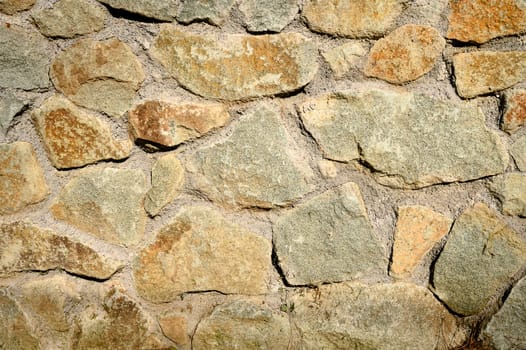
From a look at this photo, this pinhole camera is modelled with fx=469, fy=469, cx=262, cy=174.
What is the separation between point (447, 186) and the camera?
1.14 meters

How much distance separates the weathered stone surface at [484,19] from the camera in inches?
41.9

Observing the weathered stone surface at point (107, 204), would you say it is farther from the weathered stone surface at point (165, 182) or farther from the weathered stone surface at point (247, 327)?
the weathered stone surface at point (247, 327)

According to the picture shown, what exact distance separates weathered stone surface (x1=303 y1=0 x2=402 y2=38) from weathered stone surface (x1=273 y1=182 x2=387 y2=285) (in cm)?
36

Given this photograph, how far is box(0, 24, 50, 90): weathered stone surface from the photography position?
113 centimetres

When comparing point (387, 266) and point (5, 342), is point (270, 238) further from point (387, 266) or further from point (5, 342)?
point (5, 342)

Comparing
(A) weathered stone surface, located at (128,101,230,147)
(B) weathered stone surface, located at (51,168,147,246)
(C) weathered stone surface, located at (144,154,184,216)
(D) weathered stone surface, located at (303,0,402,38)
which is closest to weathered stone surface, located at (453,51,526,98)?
(D) weathered stone surface, located at (303,0,402,38)

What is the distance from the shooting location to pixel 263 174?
115cm

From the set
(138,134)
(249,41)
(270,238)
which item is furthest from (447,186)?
(138,134)

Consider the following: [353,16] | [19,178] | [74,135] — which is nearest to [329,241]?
[353,16]

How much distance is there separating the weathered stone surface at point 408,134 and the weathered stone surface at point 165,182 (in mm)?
336

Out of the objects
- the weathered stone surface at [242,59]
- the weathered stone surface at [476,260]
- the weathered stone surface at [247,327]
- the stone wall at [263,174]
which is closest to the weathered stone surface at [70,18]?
the stone wall at [263,174]

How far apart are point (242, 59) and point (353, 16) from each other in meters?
0.28

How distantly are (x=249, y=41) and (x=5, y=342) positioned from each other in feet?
3.34

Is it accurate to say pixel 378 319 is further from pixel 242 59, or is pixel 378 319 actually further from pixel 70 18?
pixel 70 18
